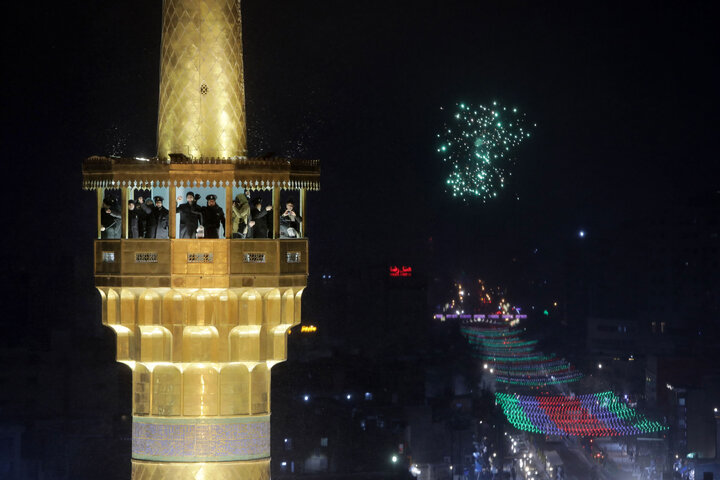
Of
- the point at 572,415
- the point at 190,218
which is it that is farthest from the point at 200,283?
the point at 572,415

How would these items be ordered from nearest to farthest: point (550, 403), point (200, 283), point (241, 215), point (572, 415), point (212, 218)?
point (200, 283)
point (212, 218)
point (241, 215)
point (572, 415)
point (550, 403)

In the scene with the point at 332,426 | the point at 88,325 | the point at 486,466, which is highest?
the point at 88,325

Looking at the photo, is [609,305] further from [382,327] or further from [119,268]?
[119,268]

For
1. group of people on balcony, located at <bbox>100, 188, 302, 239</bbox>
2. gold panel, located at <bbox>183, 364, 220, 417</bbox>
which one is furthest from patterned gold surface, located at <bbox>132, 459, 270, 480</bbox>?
group of people on balcony, located at <bbox>100, 188, 302, 239</bbox>

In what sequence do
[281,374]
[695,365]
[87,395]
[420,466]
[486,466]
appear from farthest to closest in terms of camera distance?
[695,365]
[486,466]
[420,466]
[281,374]
[87,395]

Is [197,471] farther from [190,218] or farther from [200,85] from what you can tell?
[200,85]

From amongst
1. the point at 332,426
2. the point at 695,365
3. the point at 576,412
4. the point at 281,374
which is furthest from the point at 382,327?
the point at 332,426
